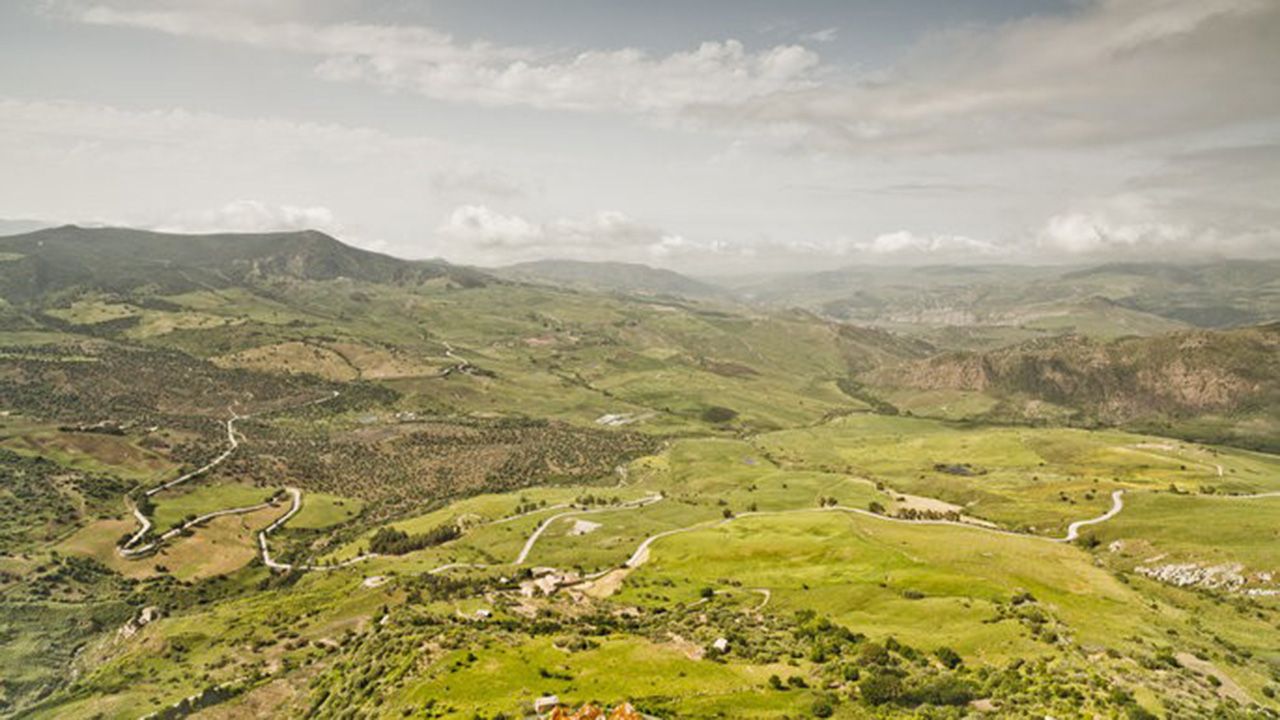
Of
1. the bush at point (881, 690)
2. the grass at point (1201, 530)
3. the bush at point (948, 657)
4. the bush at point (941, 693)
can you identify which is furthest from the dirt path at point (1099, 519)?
the bush at point (881, 690)

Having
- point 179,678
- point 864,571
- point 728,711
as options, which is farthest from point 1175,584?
point 179,678

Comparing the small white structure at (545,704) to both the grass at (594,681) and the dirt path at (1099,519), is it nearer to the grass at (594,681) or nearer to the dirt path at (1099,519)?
the grass at (594,681)

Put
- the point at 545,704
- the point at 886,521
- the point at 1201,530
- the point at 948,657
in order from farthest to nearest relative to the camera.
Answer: the point at 886,521
the point at 1201,530
the point at 948,657
the point at 545,704

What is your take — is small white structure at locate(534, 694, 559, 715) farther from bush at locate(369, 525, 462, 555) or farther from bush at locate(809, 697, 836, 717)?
bush at locate(369, 525, 462, 555)

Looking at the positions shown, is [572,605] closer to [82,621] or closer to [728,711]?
[728,711]

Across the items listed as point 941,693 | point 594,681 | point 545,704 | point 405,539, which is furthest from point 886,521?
point 405,539

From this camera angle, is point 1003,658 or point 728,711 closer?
point 728,711

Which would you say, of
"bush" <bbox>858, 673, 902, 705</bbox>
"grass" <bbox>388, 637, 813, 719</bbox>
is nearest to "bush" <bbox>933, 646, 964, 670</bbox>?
"bush" <bbox>858, 673, 902, 705</bbox>

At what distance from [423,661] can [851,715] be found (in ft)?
168

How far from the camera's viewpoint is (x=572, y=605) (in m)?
118

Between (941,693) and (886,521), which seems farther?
(886,521)

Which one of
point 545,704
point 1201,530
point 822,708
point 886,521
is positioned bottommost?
point 886,521

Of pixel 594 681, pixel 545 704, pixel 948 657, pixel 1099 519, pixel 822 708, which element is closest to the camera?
pixel 822 708

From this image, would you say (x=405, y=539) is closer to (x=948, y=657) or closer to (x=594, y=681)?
(x=594, y=681)
